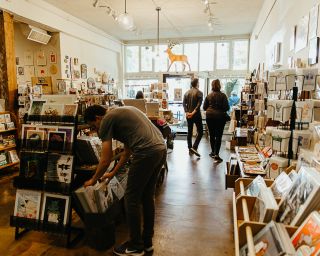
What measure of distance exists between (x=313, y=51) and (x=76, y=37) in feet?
20.3

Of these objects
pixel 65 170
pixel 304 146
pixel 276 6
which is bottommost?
pixel 65 170

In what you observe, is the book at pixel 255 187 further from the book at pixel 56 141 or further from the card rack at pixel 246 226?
the book at pixel 56 141

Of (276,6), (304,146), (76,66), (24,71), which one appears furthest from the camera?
(76,66)

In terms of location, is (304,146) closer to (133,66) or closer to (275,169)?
(275,169)

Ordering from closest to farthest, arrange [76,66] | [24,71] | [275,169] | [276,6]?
[275,169], [276,6], [24,71], [76,66]

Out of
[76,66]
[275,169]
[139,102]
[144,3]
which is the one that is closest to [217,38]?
[144,3]

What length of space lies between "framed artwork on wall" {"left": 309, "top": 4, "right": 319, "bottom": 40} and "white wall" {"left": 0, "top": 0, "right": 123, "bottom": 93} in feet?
15.5

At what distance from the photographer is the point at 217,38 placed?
9.33 m

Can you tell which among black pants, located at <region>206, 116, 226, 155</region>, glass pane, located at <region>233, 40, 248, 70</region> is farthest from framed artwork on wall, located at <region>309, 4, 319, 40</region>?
glass pane, located at <region>233, 40, 248, 70</region>

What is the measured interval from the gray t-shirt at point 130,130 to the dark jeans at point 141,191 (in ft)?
0.23

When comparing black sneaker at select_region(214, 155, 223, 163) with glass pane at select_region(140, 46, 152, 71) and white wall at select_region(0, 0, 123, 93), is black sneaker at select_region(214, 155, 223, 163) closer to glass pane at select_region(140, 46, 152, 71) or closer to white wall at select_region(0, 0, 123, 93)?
white wall at select_region(0, 0, 123, 93)

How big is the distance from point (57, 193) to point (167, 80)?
7841 mm

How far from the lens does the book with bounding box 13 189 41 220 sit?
2.48 m

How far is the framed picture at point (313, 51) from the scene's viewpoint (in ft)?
7.32
